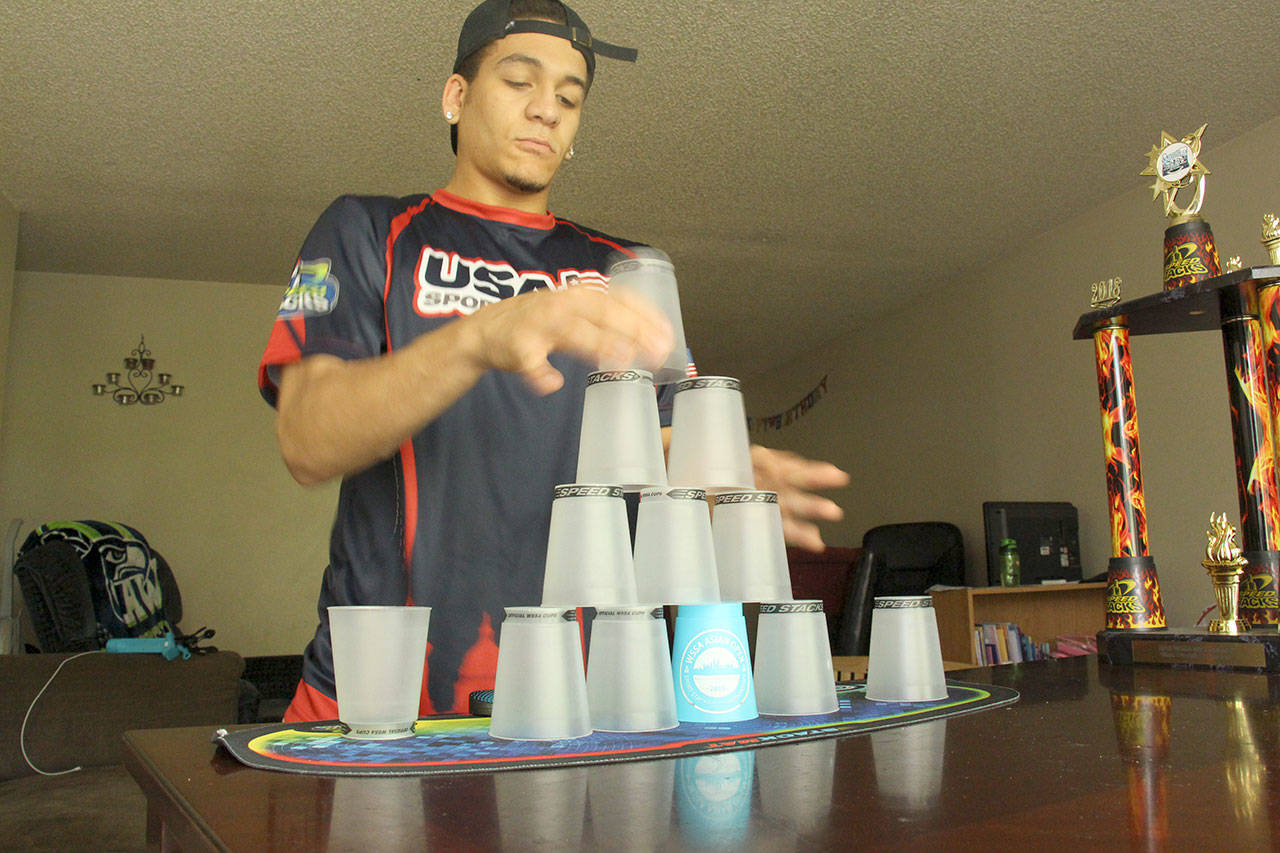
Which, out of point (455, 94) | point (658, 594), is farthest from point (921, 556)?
point (658, 594)

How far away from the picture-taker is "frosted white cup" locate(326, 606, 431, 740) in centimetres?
65

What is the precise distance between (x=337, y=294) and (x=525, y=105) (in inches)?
12.5

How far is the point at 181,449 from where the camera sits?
505cm

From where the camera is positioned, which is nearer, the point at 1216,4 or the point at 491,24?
the point at 491,24

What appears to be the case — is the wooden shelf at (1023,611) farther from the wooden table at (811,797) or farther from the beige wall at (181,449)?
the wooden table at (811,797)

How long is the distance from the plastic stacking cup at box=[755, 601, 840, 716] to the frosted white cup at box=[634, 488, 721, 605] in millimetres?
53

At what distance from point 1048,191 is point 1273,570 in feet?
10.6

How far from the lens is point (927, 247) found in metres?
4.68

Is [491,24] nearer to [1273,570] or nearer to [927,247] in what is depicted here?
[1273,570]

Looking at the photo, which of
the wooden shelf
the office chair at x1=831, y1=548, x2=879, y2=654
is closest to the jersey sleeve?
the wooden shelf

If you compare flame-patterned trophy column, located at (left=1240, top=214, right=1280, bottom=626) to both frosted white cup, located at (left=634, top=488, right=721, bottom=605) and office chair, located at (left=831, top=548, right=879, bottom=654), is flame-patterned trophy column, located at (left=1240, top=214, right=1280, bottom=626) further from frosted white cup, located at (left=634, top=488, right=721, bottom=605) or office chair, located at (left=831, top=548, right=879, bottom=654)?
office chair, located at (left=831, top=548, right=879, bottom=654)

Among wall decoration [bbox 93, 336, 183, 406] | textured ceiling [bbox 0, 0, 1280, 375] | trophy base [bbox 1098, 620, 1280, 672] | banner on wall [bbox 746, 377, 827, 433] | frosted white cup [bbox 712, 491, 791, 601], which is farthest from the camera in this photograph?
banner on wall [bbox 746, 377, 827, 433]

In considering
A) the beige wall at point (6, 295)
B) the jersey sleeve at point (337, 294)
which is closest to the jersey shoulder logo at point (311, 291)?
the jersey sleeve at point (337, 294)

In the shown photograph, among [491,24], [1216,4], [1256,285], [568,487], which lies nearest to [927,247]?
[1216,4]
